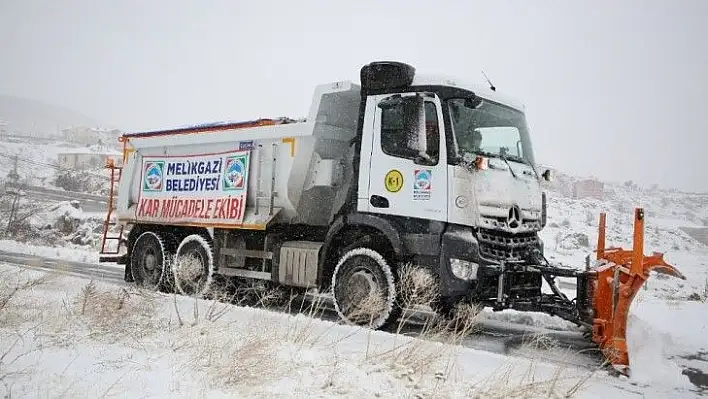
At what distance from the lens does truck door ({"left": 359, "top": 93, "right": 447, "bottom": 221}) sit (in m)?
6.18

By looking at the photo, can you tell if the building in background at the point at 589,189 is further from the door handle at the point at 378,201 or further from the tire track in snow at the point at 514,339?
the door handle at the point at 378,201

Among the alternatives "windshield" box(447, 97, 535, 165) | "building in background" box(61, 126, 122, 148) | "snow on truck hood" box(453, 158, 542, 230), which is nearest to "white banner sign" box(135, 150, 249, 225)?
"windshield" box(447, 97, 535, 165)

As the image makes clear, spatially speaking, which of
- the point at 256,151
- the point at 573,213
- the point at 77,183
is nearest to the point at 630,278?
the point at 256,151

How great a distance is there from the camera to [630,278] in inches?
202

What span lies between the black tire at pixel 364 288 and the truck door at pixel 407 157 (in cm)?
65

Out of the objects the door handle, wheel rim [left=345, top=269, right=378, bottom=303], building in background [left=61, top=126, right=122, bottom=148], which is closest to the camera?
wheel rim [left=345, top=269, right=378, bottom=303]

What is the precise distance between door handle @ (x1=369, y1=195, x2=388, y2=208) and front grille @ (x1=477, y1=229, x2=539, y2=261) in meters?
1.26

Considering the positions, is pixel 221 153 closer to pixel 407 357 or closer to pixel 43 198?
pixel 407 357

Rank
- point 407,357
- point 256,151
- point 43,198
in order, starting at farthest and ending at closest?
point 43,198 → point 256,151 → point 407,357

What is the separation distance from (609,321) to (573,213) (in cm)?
3220

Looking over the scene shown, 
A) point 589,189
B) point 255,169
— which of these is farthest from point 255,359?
point 589,189

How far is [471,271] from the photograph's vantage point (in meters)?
5.83

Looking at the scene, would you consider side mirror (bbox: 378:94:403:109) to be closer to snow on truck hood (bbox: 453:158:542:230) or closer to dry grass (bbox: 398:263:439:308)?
snow on truck hood (bbox: 453:158:542:230)

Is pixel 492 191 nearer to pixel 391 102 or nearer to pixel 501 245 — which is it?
pixel 501 245
